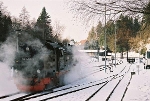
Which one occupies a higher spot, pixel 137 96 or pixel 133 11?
pixel 133 11

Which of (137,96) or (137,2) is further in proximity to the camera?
(137,96)

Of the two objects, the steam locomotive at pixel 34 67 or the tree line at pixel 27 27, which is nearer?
the steam locomotive at pixel 34 67

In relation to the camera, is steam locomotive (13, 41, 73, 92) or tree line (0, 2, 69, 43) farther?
tree line (0, 2, 69, 43)

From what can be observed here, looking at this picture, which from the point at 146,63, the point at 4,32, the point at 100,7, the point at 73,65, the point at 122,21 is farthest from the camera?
the point at 4,32

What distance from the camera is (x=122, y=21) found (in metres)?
9.78

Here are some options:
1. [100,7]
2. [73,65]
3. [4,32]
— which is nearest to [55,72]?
[73,65]

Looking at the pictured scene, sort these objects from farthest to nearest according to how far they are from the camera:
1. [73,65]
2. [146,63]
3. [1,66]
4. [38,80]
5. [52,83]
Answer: [146,63] → [1,66] → [73,65] → [52,83] → [38,80]

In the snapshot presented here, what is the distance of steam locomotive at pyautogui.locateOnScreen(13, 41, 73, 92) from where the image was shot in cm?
1642

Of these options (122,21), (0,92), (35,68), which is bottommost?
(0,92)

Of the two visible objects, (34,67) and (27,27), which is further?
(27,27)

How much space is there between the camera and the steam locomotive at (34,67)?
16.4m

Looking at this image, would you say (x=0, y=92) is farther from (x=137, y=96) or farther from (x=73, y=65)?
(x=73, y=65)

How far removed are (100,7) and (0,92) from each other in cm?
1019

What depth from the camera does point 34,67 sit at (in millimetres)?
16750
